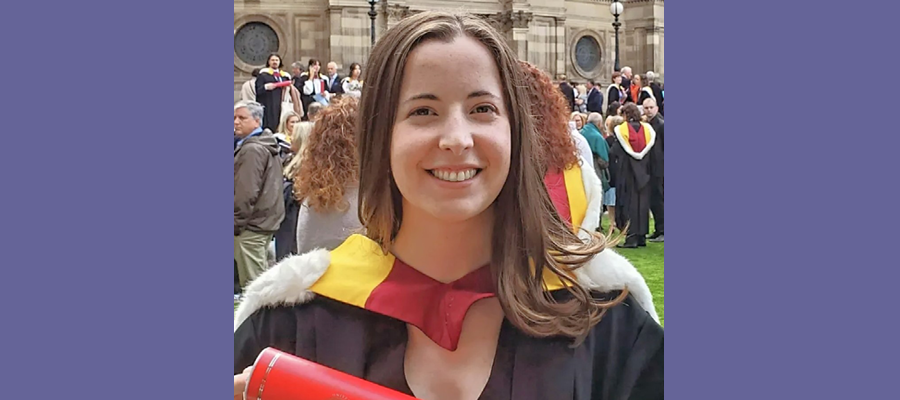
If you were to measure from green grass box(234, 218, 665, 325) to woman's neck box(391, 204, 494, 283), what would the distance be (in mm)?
321

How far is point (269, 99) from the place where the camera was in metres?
2.14

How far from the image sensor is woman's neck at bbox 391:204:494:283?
4.87 ft

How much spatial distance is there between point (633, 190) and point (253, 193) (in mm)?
876

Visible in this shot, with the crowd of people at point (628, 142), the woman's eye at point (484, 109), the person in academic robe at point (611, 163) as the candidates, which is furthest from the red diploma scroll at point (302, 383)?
the person in academic robe at point (611, 163)

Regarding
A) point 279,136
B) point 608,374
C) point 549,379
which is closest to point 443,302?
point 549,379

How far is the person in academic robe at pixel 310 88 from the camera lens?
6.60 feet

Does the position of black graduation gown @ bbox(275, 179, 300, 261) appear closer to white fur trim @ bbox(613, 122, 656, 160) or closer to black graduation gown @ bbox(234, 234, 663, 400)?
black graduation gown @ bbox(234, 234, 663, 400)

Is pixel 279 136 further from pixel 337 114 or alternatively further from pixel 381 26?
pixel 381 26

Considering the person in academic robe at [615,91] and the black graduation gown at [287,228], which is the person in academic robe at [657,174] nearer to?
the person in academic robe at [615,91]

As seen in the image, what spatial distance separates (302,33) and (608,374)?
2.58 metres

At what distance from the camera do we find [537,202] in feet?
4.87

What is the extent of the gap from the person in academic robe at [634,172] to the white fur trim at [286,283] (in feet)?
2.07

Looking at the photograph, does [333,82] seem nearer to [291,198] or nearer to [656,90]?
[291,198]

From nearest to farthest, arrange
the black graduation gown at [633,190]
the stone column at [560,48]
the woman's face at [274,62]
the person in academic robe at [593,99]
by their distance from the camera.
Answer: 1. the black graduation gown at [633,190]
2. the stone column at [560,48]
3. the person in academic robe at [593,99]
4. the woman's face at [274,62]
